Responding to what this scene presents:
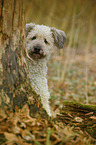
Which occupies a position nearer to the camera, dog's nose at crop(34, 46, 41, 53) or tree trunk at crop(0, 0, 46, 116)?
tree trunk at crop(0, 0, 46, 116)

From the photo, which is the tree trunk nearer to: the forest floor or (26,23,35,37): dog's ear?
the forest floor

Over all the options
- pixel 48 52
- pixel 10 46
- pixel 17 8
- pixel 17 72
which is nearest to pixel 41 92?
pixel 48 52

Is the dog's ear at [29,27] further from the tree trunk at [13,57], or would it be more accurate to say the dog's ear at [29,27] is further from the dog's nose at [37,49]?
the tree trunk at [13,57]

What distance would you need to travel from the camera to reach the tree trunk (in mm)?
2053

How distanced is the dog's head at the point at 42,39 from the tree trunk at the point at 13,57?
3.97ft

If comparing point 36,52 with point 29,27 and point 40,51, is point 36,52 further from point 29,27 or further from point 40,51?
point 29,27

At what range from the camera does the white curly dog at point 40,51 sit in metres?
3.45

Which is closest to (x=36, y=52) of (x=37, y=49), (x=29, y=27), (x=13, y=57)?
(x=37, y=49)

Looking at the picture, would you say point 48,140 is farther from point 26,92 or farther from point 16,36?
point 16,36

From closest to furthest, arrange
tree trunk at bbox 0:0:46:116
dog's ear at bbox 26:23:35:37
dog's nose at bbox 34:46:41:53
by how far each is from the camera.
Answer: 1. tree trunk at bbox 0:0:46:116
2. dog's nose at bbox 34:46:41:53
3. dog's ear at bbox 26:23:35:37

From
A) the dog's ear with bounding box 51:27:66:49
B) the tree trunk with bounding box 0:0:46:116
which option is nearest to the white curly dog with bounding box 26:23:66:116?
the dog's ear with bounding box 51:27:66:49

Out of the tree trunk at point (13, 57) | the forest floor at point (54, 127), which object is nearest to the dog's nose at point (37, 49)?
the tree trunk at point (13, 57)

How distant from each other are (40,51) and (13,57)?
4.42 feet

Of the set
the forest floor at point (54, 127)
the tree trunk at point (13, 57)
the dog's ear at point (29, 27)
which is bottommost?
the forest floor at point (54, 127)
